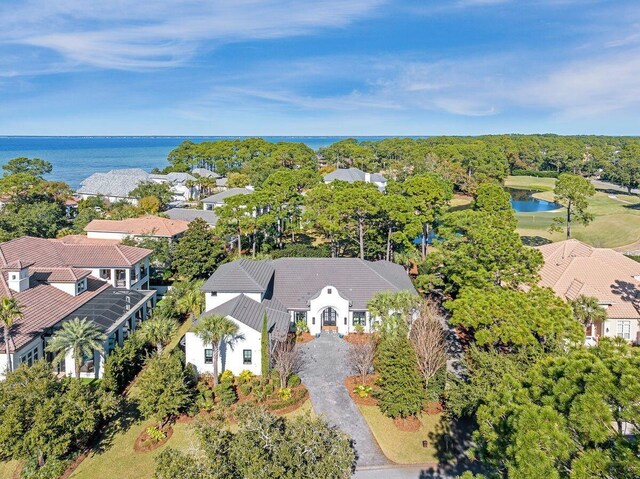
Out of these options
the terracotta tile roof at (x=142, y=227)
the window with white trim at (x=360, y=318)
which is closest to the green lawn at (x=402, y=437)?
the window with white trim at (x=360, y=318)

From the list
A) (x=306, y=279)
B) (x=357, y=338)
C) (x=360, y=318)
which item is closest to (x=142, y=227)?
(x=306, y=279)

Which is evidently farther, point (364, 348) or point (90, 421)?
point (364, 348)

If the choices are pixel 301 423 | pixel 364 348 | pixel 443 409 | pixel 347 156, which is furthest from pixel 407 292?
pixel 347 156

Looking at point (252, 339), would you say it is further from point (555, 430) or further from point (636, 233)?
point (636, 233)

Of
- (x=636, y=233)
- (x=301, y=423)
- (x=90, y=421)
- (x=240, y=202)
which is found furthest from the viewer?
(x=636, y=233)

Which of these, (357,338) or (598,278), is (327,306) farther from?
(598,278)

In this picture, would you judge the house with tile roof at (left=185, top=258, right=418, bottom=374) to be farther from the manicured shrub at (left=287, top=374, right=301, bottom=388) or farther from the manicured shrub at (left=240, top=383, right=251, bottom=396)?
the manicured shrub at (left=287, top=374, right=301, bottom=388)

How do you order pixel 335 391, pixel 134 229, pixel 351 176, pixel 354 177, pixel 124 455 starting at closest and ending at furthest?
pixel 124 455, pixel 335 391, pixel 134 229, pixel 354 177, pixel 351 176
